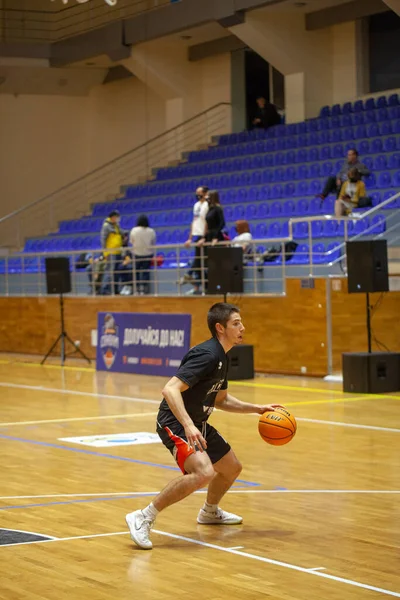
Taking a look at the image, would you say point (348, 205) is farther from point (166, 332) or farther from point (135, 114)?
point (135, 114)

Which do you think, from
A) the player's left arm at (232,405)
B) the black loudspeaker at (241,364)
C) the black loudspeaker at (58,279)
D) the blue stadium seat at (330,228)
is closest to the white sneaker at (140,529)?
the player's left arm at (232,405)

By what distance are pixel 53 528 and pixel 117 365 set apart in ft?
36.3

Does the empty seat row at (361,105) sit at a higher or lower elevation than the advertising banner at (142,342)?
higher

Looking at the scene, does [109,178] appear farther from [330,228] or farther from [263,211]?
[330,228]

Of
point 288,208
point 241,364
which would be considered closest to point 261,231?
point 288,208

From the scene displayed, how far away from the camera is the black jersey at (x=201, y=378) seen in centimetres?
617

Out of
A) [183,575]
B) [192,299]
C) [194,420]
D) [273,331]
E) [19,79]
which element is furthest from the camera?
[19,79]

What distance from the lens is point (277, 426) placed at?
6586 millimetres

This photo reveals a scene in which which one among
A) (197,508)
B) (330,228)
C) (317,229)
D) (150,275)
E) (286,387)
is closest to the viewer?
(197,508)

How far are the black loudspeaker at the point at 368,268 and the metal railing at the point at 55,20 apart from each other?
1474 centimetres

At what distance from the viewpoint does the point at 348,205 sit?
16875 mm

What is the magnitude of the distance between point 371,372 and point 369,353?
24cm

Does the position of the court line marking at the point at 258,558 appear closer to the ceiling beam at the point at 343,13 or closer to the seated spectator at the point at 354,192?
the seated spectator at the point at 354,192

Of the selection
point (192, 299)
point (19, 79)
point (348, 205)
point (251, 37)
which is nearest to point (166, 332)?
point (192, 299)
